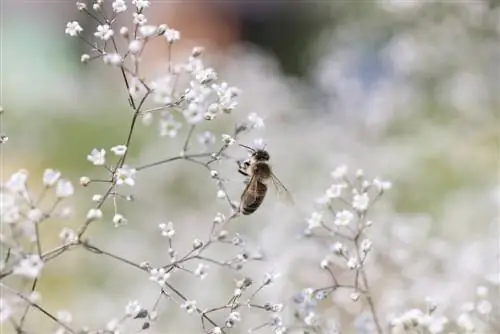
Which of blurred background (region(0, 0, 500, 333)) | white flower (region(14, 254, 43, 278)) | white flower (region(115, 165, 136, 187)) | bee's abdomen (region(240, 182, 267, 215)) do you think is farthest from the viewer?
blurred background (region(0, 0, 500, 333))

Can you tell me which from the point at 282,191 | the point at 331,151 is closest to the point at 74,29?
the point at 282,191

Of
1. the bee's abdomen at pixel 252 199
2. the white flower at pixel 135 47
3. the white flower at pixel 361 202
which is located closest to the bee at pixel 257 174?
the bee's abdomen at pixel 252 199

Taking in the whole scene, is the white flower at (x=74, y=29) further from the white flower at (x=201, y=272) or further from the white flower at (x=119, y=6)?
the white flower at (x=201, y=272)

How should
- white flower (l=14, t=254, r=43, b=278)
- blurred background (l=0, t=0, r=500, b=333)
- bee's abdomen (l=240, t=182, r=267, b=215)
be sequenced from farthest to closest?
blurred background (l=0, t=0, r=500, b=333), bee's abdomen (l=240, t=182, r=267, b=215), white flower (l=14, t=254, r=43, b=278)

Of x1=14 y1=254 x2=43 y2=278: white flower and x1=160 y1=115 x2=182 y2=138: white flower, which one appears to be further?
x1=160 y1=115 x2=182 y2=138: white flower

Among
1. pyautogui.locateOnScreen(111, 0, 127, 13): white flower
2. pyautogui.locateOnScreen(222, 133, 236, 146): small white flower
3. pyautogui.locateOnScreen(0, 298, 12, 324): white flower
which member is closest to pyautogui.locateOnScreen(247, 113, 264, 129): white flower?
pyautogui.locateOnScreen(222, 133, 236, 146): small white flower

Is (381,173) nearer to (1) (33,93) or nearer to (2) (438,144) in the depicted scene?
(2) (438,144)

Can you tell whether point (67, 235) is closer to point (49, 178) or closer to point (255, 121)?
point (49, 178)

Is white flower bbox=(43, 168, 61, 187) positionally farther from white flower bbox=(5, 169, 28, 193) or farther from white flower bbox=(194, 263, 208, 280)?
white flower bbox=(194, 263, 208, 280)
